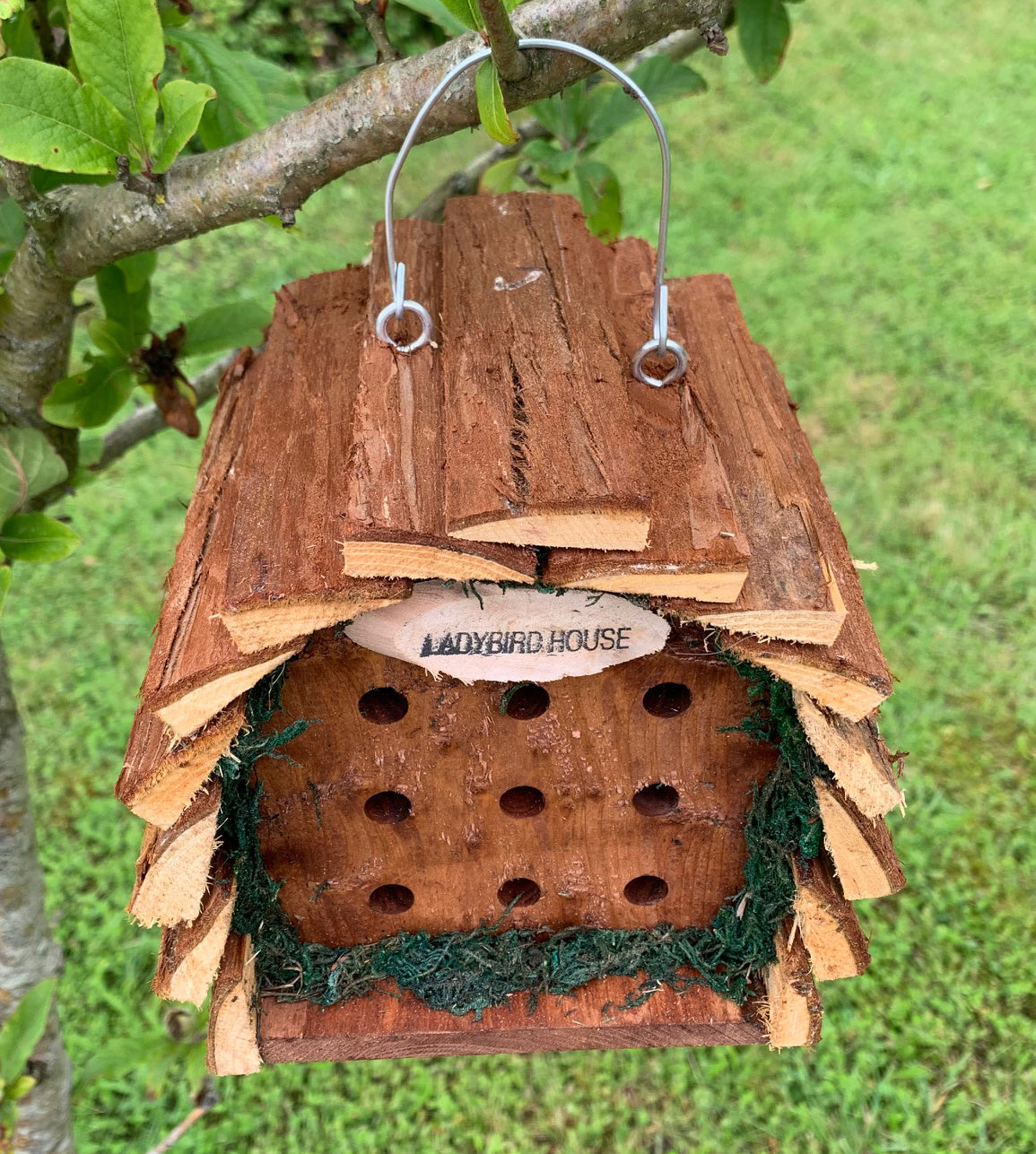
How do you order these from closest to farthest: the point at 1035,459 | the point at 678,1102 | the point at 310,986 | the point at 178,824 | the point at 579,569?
the point at 579,569 → the point at 178,824 → the point at 310,986 → the point at 678,1102 → the point at 1035,459

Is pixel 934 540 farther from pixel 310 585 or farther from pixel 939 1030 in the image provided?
pixel 310 585

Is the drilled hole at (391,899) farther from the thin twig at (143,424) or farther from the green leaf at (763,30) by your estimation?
the green leaf at (763,30)

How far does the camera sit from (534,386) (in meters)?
1.21

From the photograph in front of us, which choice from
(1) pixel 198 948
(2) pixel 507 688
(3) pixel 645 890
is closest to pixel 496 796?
(2) pixel 507 688

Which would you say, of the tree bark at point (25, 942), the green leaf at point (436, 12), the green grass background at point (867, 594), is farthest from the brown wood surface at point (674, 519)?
the green grass background at point (867, 594)

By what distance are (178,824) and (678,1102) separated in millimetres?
1912

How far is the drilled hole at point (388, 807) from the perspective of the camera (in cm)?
147

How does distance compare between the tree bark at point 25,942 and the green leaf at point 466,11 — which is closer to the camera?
the green leaf at point 466,11

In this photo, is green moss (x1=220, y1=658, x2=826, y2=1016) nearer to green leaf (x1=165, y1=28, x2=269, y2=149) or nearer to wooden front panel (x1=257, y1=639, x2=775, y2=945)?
wooden front panel (x1=257, y1=639, x2=775, y2=945)

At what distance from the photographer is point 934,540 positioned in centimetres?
382

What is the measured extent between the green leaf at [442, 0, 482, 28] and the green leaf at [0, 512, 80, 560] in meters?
0.82

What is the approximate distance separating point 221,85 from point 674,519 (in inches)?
36.5

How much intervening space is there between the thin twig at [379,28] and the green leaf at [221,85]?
0.25 meters

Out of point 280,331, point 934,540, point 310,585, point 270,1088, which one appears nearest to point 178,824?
point 310,585
